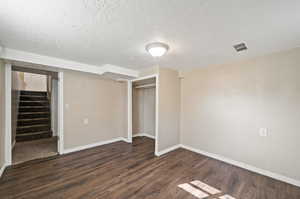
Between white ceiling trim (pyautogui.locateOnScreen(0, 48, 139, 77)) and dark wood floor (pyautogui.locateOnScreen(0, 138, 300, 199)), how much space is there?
2120 millimetres

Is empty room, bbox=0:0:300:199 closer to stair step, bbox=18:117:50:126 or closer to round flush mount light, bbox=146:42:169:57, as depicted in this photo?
round flush mount light, bbox=146:42:169:57

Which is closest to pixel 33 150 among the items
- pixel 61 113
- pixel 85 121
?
pixel 61 113

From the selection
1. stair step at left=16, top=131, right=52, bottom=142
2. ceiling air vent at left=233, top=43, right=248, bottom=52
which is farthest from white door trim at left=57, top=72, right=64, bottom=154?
ceiling air vent at left=233, top=43, right=248, bottom=52

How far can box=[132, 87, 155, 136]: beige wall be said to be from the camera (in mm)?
5117

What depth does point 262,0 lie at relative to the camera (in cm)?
120

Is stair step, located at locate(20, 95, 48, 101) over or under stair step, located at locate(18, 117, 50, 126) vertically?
over

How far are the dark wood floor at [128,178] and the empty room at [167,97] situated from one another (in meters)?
0.02

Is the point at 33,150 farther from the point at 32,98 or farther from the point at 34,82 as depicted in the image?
the point at 34,82

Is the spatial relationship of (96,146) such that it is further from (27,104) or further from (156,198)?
(27,104)

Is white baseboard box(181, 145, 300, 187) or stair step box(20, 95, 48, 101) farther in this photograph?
stair step box(20, 95, 48, 101)

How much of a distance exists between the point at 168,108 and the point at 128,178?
1904 millimetres

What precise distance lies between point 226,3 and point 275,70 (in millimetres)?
1942

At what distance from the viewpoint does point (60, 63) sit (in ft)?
9.49

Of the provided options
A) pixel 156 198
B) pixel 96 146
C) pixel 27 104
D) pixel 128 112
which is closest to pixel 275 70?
pixel 156 198
